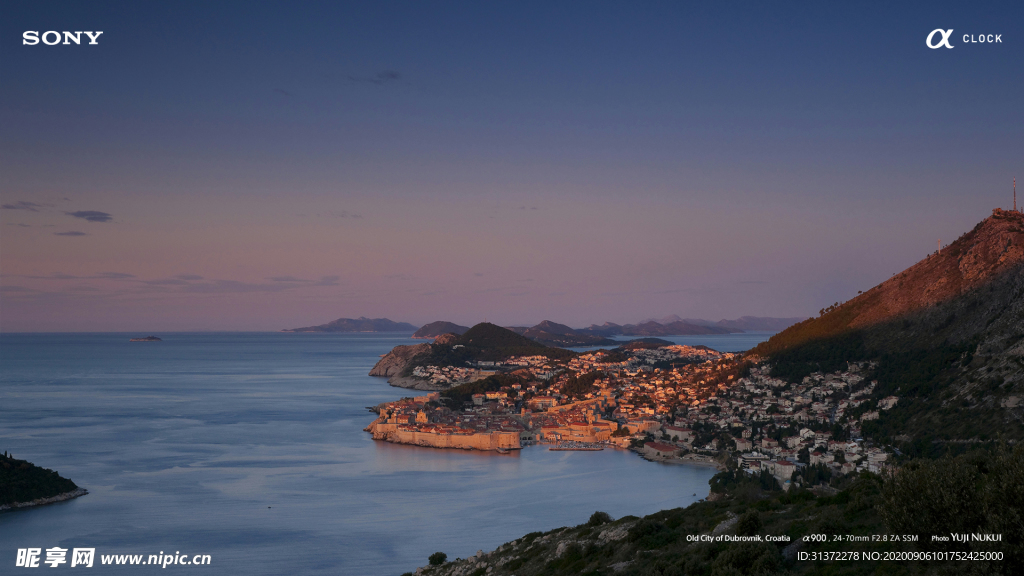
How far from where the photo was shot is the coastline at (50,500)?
25.6m

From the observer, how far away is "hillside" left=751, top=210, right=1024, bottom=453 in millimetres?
24781

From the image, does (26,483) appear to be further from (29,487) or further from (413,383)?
(413,383)

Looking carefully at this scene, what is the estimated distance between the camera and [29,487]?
1051 inches

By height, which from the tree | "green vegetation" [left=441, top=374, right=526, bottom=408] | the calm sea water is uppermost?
the tree

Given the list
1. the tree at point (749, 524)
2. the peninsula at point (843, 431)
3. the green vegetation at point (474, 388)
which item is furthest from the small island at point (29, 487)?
the green vegetation at point (474, 388)

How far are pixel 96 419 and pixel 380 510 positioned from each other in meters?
33.9

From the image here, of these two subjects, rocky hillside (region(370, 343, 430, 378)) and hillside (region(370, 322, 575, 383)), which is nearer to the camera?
hillside (region(370, 322, 575, 383))

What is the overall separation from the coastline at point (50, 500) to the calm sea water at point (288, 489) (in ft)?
1.37

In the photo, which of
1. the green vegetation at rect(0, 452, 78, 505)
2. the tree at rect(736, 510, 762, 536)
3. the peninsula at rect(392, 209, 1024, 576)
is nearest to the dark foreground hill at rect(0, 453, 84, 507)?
the green vegetation at rect(0, 452, 78, 505)

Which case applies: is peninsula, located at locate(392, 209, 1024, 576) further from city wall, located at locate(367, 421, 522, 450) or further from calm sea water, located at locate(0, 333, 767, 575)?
calm sea water, located at locate(0, 333, 767, 575)

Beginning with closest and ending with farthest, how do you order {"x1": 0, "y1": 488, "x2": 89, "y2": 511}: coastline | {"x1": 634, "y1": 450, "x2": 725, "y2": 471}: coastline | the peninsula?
the peninsula → {"x1": 0, "y1": 488, "x2": 89, "y2": 511}: coastline → {"x1": 634, "y1": 450, "x2": 725, "y2": 471}: coastline

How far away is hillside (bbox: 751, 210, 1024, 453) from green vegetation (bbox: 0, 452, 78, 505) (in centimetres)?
3280

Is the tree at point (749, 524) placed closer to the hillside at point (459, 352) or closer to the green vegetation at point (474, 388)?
the green vegetation at point (474, 388)

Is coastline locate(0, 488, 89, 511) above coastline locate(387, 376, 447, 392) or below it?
below
